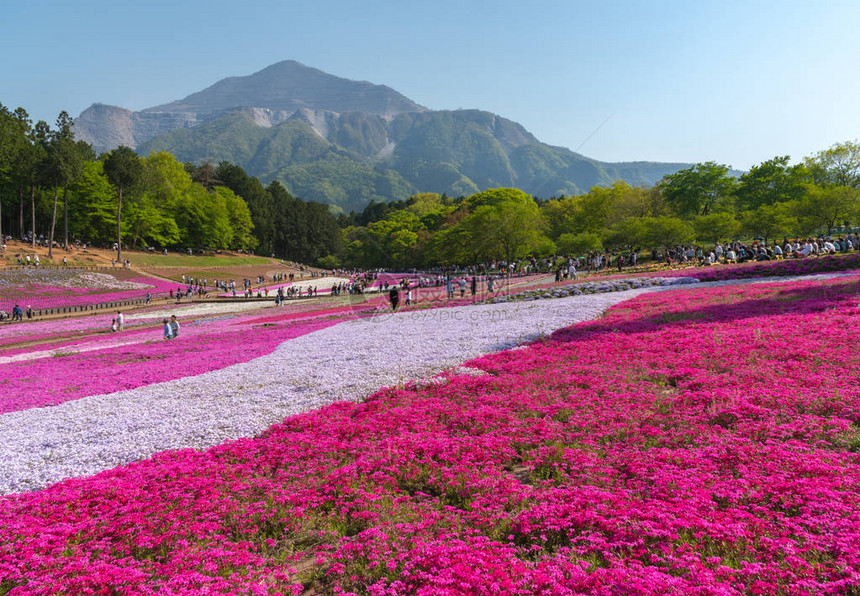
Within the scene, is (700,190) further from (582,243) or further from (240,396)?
(240,396)

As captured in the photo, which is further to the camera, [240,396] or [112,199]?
[112,199]

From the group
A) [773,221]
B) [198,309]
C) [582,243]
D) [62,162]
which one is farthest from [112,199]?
[773,221]

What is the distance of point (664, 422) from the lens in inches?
359

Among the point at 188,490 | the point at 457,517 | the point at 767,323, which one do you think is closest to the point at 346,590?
the point at 457,517

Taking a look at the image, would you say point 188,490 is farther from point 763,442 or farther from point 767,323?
point 767,323

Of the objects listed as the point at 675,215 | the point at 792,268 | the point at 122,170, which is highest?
→ the point at 122,170

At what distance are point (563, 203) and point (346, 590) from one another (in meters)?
112

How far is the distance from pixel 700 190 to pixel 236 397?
94.1 metres

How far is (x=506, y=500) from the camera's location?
21.9ft

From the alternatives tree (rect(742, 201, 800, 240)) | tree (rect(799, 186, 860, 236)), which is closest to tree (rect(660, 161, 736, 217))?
tree (rect(742, 201, 800, 240))

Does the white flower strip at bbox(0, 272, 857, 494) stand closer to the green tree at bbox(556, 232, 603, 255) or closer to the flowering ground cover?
the flowering ground cover

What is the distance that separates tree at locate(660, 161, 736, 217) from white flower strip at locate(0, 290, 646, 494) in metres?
74.9

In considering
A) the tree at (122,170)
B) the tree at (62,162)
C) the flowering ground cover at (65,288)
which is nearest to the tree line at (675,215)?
the flowering ground cover at (65,288)

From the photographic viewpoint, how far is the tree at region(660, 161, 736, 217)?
83625 millimetres
